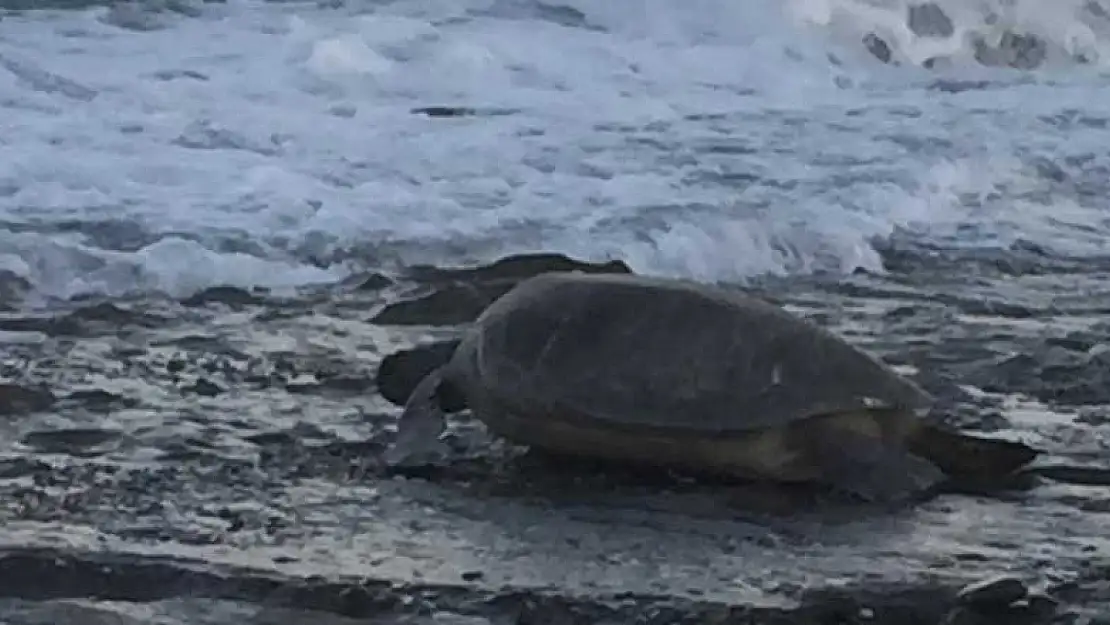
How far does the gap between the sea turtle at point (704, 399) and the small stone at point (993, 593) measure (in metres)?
0.54

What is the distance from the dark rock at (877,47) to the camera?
14.0 m

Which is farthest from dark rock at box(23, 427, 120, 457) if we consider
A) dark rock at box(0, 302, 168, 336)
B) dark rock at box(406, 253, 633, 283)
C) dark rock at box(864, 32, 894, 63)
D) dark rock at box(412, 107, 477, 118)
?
dark rock at box(864, 32, 894, 63)

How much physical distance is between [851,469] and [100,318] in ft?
7.62

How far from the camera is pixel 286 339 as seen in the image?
16.1 feet

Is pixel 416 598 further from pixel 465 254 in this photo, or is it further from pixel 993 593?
pixel 465 254

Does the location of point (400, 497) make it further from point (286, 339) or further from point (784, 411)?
point (286, 339)

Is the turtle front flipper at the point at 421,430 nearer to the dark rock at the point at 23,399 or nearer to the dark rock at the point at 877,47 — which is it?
the dark rock at the point at 23,399

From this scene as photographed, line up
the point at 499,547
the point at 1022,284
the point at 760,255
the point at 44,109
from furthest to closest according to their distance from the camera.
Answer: the point at 44,109, the point at 760,255, the point at 1022,284, the point at 499,547

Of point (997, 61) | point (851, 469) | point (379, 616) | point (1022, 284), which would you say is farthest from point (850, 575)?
point (997, 61)

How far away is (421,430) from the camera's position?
148 inches

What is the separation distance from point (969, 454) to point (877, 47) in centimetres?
1088

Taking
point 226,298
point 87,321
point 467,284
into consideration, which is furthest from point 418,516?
point 467,284

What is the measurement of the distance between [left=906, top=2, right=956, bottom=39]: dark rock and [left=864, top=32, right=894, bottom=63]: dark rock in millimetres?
774

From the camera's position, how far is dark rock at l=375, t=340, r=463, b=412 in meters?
4.11
